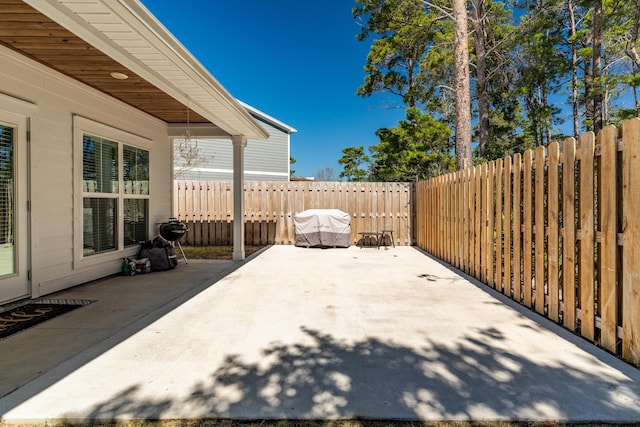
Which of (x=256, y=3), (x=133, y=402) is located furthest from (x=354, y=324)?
(x=256, y=3)

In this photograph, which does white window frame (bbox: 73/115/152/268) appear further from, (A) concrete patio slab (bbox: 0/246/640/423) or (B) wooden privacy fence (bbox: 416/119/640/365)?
(B) wooden privacy fence (bbox: 416/119/640/365)

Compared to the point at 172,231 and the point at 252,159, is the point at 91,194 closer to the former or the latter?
the point at 172,231

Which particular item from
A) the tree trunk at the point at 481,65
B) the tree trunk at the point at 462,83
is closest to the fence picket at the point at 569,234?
the tree trunk at the point at 462,83

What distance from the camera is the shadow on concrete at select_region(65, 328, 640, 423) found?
1764mm

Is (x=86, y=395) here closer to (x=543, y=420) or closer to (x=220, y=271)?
(x=543, y=420)

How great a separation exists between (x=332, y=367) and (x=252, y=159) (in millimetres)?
17130

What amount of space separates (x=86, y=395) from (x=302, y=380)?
4.26 feet

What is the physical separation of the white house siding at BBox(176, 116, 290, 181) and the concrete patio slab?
13.6 metres

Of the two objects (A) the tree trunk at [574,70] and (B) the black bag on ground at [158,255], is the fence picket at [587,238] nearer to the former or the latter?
(B) the black bag on ground at [158,255]

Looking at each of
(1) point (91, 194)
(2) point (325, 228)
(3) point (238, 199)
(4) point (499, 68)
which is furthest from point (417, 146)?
(1) point (91, 194)

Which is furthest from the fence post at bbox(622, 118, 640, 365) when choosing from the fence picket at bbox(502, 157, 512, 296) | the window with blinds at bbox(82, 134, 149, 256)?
the window with blinds at bbox(82, 134, 149, 256)

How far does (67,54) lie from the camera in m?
3.71

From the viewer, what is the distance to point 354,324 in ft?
10.2

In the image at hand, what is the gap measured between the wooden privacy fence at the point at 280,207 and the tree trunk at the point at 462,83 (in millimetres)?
1956
